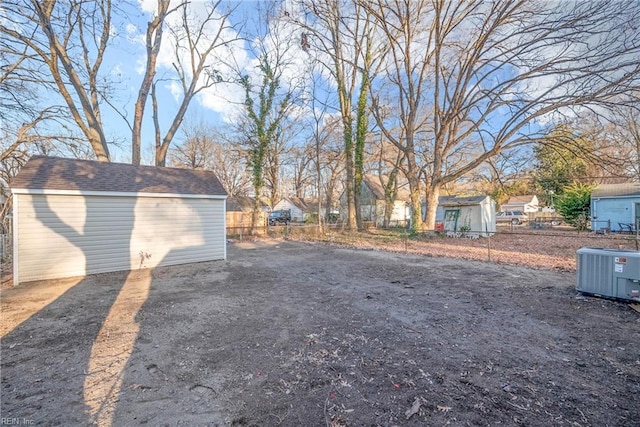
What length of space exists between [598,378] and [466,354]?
111cm

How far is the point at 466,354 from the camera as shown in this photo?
10.5 feet

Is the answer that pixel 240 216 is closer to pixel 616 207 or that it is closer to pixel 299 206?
pixel 299 206

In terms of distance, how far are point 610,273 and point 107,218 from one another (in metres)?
11.5

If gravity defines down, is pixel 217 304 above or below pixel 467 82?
below

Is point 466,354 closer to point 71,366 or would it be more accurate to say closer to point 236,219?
point 71,366

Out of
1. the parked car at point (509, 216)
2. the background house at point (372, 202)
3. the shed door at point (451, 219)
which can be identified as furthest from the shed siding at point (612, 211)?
the background house at point (372, 202)

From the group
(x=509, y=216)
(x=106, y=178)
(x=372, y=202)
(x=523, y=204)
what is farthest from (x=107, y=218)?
(x=523, y=204)

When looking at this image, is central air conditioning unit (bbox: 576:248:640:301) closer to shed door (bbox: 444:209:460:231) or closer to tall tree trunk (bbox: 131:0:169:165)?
shed door (bbox: 444:209:460:231)

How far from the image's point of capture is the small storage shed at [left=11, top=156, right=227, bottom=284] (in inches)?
279

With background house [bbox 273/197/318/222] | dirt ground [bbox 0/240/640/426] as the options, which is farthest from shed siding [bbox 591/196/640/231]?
background house [bbox 273/197/318/222]

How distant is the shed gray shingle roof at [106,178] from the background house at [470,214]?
1381 centimetres

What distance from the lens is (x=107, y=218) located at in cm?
802

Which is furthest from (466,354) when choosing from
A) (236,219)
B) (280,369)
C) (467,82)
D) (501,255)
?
(236,219)

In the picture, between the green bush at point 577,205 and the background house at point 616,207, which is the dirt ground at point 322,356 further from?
the green bush at point 577,205
